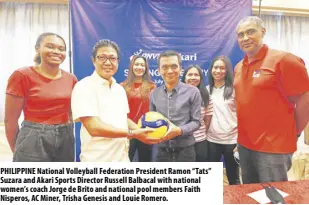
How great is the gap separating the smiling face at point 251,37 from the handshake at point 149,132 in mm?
565

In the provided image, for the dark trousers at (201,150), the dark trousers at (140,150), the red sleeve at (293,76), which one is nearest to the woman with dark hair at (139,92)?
the dark trousers at (140,150)

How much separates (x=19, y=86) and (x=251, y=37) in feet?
3.82

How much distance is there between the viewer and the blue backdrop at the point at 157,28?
5.03 feet

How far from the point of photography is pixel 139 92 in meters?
1.56

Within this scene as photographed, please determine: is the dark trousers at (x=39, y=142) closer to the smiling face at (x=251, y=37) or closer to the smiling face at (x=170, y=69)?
the smiling face at (x=170, y=69)

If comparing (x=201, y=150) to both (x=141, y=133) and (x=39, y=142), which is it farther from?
(x=39, y=142)

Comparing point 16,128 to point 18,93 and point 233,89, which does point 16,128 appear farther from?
point 233,89

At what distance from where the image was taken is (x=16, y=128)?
4.49 ft

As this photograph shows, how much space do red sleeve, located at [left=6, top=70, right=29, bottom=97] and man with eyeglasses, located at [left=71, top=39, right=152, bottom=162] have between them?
219 millimetres

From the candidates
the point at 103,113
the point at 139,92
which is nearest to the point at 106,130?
the point at 103,113

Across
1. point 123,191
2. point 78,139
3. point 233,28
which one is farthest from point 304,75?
point 78,139

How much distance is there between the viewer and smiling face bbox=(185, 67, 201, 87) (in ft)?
5.34
